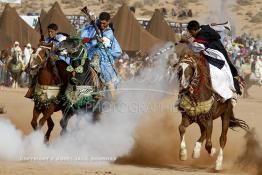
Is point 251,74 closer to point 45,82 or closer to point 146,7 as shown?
point 45,82

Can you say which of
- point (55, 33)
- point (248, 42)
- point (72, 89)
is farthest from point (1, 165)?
point (248, 42)

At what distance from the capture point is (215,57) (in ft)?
39.3

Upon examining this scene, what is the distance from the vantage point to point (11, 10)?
35.1 metres

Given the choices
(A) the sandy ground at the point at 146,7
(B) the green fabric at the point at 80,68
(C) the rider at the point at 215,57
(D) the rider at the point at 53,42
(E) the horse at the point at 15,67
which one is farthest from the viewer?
(A) the sandy ground at the point at 146,7

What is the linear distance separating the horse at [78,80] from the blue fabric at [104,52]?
0.30 m

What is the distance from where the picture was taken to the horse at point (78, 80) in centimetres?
1302

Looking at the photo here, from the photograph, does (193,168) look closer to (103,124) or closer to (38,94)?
(103,124)

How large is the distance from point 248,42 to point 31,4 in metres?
27.7

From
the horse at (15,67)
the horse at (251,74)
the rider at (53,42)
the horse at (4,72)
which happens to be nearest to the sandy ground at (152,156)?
the rider at (53,42)

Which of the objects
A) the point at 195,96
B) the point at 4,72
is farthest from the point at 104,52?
the point at 4,72

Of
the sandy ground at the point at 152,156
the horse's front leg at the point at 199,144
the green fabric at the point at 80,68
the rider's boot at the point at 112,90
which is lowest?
the sandy ground at the point at 152,156

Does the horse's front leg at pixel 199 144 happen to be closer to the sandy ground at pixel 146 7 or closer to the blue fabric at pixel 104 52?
the blue fabric at pixel 104 52

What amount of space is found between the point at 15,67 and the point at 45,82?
17.7 meters

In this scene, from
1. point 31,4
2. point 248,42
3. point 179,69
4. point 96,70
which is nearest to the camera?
point 179,69
